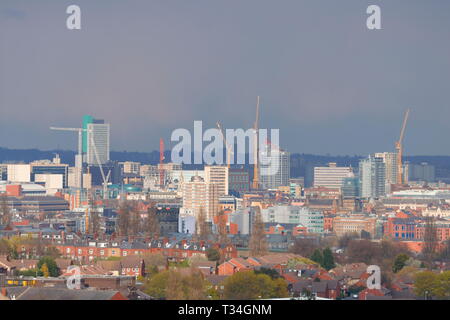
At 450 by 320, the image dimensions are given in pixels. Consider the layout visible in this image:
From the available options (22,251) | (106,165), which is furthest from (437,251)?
(106,165)

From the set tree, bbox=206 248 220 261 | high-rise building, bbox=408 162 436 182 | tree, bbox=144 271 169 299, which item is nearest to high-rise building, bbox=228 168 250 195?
high-rise building, bbox=408 162 436 182

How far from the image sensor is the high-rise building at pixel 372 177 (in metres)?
79.4

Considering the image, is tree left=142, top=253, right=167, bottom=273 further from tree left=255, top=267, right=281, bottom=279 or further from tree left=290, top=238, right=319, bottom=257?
tree left=290, top=238, right=319, bottom=257

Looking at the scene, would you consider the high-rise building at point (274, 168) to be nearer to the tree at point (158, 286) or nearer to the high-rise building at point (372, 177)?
the high-rise building at point (372, 177)

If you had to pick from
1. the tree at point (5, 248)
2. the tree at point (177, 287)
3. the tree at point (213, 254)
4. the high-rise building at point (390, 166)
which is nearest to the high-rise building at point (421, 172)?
the high-rise building at point (390, 166)

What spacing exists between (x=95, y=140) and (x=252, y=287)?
64.0m

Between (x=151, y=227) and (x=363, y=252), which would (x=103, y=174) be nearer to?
(x=151, y=227)

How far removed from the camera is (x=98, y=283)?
21.4 metres

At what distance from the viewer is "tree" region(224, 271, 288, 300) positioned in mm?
20609

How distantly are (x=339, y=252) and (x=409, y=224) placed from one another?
15324 millimetres

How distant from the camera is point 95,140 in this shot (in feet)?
278

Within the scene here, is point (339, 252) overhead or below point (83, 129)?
below
